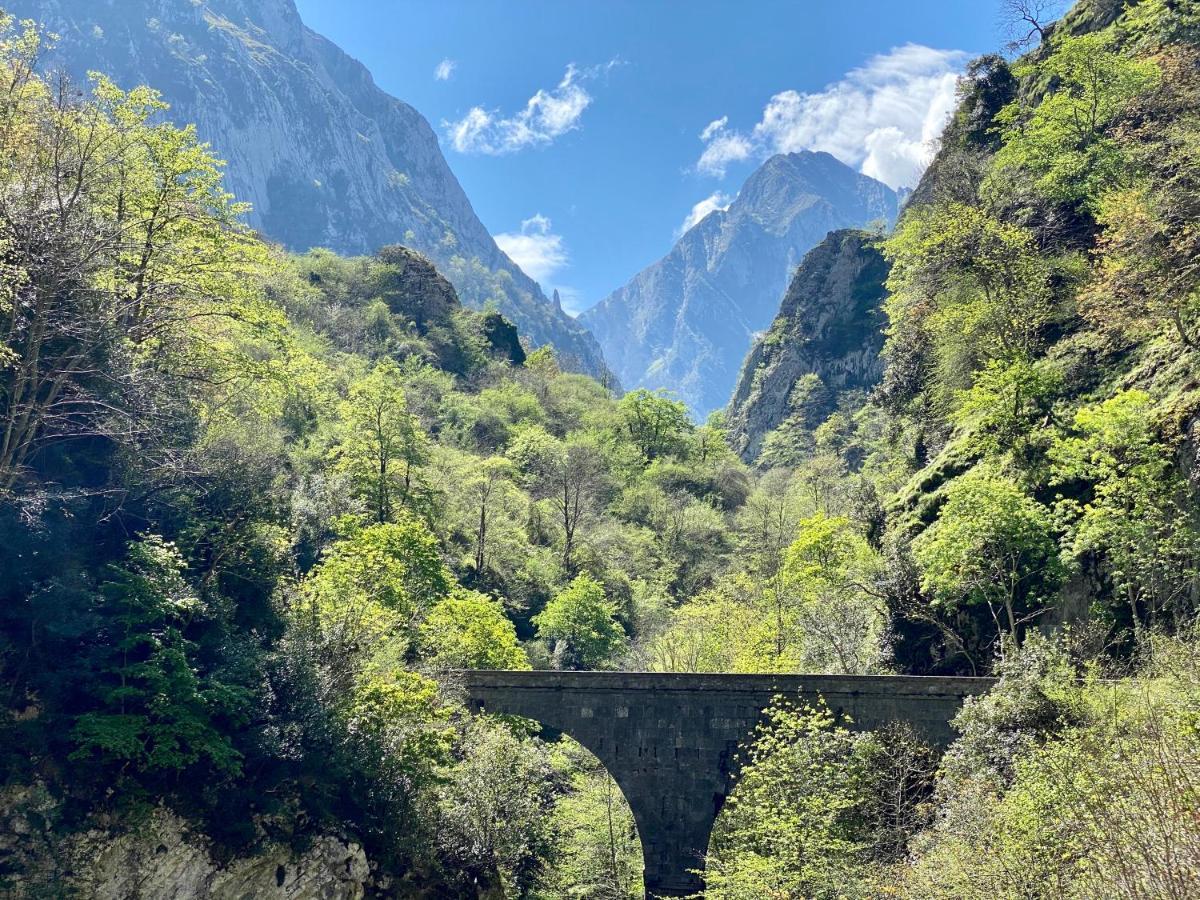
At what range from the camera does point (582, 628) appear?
3025 centimetres

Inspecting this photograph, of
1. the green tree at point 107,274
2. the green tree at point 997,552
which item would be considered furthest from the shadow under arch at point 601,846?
the green tree at point 107,274

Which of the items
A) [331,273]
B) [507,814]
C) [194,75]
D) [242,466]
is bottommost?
[507,814]

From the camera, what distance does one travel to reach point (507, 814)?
18.4 metres

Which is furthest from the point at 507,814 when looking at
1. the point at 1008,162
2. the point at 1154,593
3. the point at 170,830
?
the point at 1008,162

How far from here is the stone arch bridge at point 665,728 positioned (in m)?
17.9

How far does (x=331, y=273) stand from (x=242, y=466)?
174 feet

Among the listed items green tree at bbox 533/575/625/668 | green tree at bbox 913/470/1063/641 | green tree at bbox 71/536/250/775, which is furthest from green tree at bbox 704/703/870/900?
green tree at bbox 533/575/625/668

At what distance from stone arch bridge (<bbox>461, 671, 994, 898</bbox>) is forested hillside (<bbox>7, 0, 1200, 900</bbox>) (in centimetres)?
91

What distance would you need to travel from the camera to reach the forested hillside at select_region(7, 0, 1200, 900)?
11867 millimetres

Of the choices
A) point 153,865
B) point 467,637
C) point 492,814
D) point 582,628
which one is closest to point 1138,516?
point 492,814

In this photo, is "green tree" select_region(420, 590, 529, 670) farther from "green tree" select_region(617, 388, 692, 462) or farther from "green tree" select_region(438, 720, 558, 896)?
"green tree" select_region(617, 388, 692, 462)

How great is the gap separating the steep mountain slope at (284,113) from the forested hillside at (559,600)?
85.7 meters

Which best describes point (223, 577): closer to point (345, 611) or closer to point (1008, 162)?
point (345, 611)

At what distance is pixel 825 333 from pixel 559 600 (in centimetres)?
5805
